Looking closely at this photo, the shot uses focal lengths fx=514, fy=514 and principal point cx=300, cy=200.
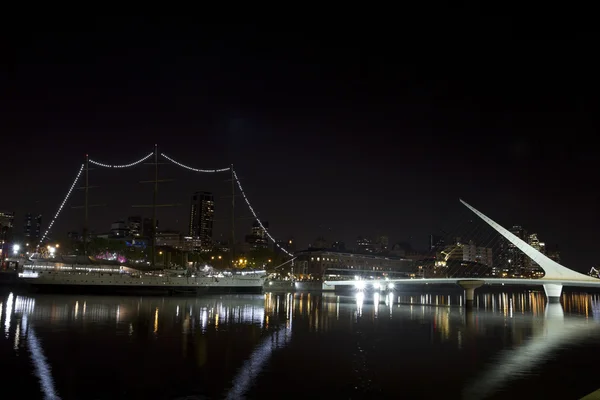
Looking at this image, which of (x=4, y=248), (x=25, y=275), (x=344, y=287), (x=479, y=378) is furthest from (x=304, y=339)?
(x=344, y=287)

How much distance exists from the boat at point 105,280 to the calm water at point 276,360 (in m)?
46.5

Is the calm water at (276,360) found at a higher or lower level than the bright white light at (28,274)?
lower

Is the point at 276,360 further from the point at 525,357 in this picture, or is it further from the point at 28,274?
the point at 28,274

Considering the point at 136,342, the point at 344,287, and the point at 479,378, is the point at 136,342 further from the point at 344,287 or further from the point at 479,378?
the point at 344,287

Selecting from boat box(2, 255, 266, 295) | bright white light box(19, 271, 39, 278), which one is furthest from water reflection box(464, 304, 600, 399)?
bright white light box(19, 271, 39, 278)

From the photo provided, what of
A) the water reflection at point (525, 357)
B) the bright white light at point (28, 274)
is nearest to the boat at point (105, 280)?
the bright white light at point (28, 274)

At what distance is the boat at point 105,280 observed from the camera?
8502cm

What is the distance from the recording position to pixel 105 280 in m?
87.6

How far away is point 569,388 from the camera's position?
20.5m

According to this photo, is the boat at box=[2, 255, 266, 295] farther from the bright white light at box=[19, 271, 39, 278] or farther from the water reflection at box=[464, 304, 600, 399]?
the water reflection at box=[464, 304, 600, 399]

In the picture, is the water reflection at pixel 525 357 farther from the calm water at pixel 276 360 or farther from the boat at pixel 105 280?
the boat at pixel 105 280

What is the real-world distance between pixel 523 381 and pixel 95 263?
91.1 metres

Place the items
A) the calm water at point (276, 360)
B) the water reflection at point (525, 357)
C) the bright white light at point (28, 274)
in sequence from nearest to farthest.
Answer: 1. the calm water at point (276, 360)
2. the water reflection at point (525, 357)
3. the bright white light at point (28, 274)

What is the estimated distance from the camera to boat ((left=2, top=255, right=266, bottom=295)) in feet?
279
